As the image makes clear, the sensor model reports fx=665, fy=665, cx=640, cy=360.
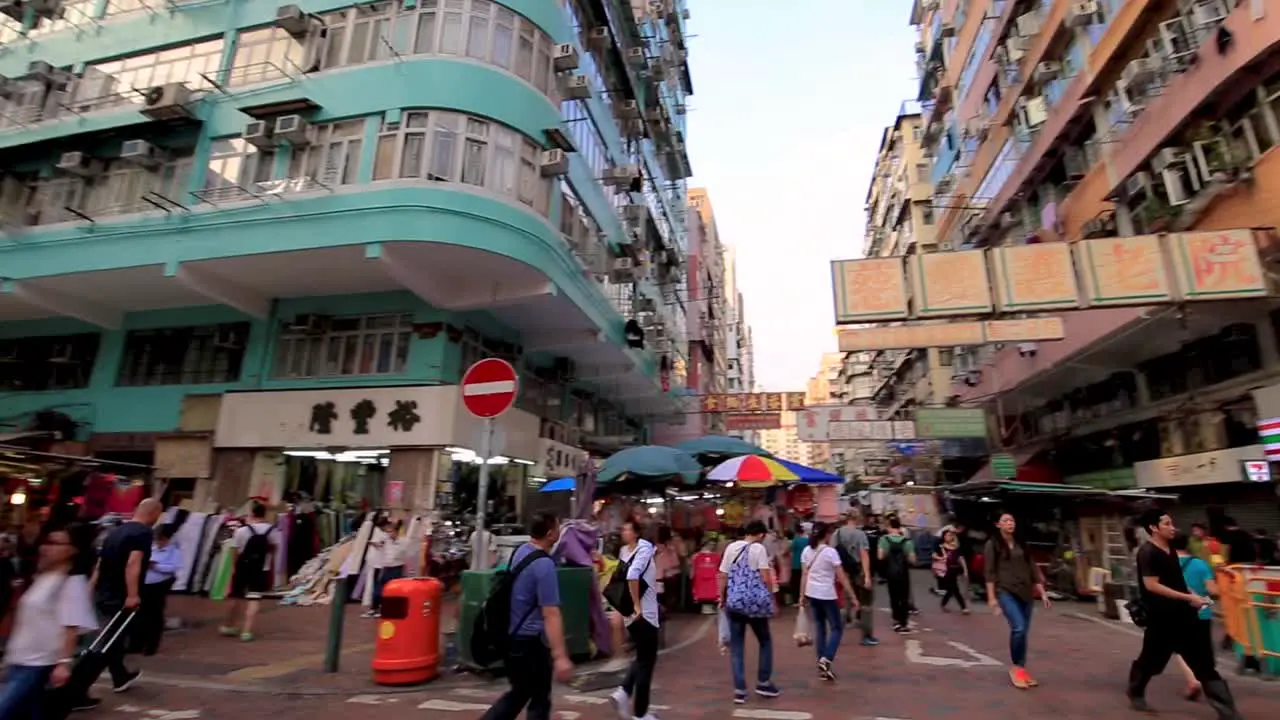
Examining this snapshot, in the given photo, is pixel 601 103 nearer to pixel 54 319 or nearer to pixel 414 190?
pixel 414 190

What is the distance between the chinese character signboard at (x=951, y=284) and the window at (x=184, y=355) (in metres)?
13.9

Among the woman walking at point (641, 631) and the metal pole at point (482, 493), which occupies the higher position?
the metal pole at point (482, 493)

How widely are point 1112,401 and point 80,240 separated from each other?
24364 mm

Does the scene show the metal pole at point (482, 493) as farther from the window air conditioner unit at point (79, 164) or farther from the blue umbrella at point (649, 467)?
the window air conditioner unit at point (79, 164)

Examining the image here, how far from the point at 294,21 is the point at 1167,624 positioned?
55.3 feet

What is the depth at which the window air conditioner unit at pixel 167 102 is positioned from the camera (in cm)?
1403

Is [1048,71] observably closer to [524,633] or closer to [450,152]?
[450,152]

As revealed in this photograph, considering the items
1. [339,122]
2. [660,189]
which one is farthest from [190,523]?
[660,189]

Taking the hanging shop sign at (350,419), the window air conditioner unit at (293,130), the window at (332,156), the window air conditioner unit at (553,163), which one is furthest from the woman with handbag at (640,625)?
the window air conditioner unit at (293,130)

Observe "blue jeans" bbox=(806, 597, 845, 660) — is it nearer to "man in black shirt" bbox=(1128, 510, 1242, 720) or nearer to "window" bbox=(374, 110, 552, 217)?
"man in black shirt" bbox=(1128, 510, 1242, 720)

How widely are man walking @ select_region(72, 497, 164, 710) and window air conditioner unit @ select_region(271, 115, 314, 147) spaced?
9212 millimetres

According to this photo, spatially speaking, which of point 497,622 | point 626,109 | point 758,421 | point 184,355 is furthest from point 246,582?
point 758,421

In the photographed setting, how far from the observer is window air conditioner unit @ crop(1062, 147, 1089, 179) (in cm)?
1666

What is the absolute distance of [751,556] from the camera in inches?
231
